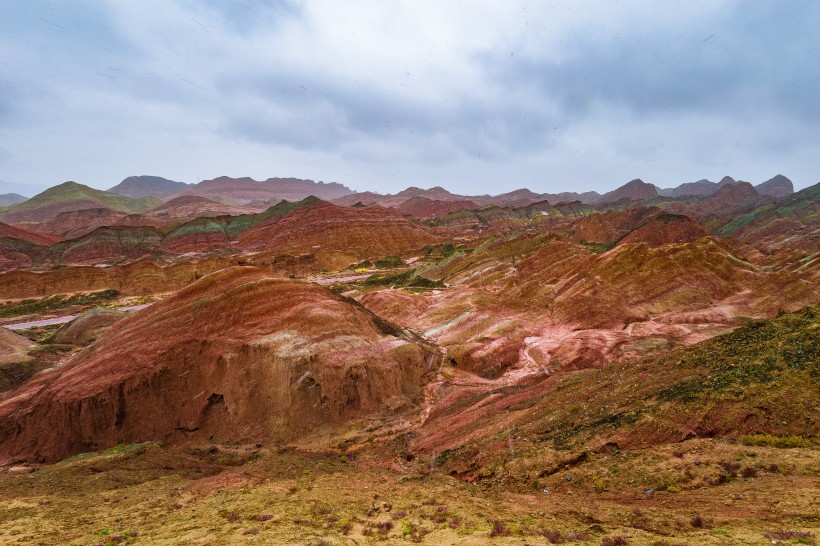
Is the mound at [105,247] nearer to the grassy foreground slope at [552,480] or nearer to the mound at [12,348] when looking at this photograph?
the mound at [12,348]

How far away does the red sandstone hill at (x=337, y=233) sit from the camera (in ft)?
382

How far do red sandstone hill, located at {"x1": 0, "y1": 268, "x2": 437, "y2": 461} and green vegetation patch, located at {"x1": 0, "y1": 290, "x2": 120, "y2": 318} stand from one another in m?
53.1

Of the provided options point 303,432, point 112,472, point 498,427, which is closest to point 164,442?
point 112,472

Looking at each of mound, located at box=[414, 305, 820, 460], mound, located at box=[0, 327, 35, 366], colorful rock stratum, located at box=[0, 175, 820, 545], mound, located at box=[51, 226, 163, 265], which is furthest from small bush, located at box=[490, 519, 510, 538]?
mound, located at box=[51, 226, 163, 265]

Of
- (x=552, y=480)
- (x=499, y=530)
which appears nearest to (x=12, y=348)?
(x=499, y=530)

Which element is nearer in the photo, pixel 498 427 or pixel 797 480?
pixel 797 480

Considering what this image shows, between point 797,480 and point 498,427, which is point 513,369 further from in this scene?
point 797,480

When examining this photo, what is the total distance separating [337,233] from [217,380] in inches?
3734

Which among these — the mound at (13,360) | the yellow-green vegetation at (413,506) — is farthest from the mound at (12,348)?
the yellow-green vegetation at (413,506)

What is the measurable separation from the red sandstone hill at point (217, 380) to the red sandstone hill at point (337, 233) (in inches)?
3142

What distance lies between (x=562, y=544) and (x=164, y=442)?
24956 millimetres

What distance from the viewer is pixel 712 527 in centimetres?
971

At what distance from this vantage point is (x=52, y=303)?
242 feet

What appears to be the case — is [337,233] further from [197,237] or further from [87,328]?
[87,328]
